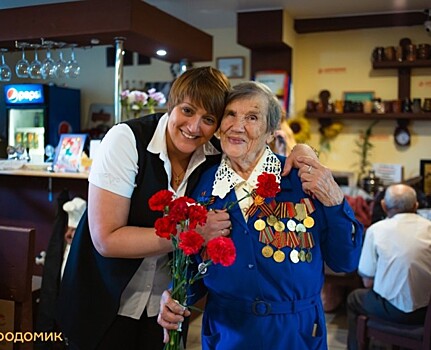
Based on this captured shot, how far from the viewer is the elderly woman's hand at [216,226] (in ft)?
4.71

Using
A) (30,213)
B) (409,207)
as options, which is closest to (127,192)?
(30,213)

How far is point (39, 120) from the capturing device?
6.13 feet

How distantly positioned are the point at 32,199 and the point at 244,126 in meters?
1.03

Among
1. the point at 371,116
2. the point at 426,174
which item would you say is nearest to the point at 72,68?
the point at 426,174

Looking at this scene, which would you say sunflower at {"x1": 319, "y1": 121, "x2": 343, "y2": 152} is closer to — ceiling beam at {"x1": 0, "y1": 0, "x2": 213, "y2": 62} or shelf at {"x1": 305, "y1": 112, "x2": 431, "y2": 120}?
shelf at {"x1": 305, "y1": 112, "x2": 431, "y2": 120}

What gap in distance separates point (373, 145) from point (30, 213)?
111 inches

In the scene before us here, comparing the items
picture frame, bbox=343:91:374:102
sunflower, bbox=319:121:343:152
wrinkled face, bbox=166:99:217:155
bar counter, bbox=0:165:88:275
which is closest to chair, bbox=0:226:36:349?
bar counter, bbox=0:165:88:275

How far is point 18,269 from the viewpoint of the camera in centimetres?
175

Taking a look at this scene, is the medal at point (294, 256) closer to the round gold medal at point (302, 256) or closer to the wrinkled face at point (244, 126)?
the round gold medal at point (302, 256)

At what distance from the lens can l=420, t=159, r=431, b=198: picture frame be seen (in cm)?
205

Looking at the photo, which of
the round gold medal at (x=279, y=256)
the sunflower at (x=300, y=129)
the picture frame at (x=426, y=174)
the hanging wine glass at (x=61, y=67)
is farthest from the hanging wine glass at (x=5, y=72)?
the sunflower at (x=300, y=129)

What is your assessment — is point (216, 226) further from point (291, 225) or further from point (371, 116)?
point (371, 116)

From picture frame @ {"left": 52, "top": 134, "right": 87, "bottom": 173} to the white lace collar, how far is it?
98 centimetres

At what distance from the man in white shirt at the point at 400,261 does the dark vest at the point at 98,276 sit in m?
1.37
